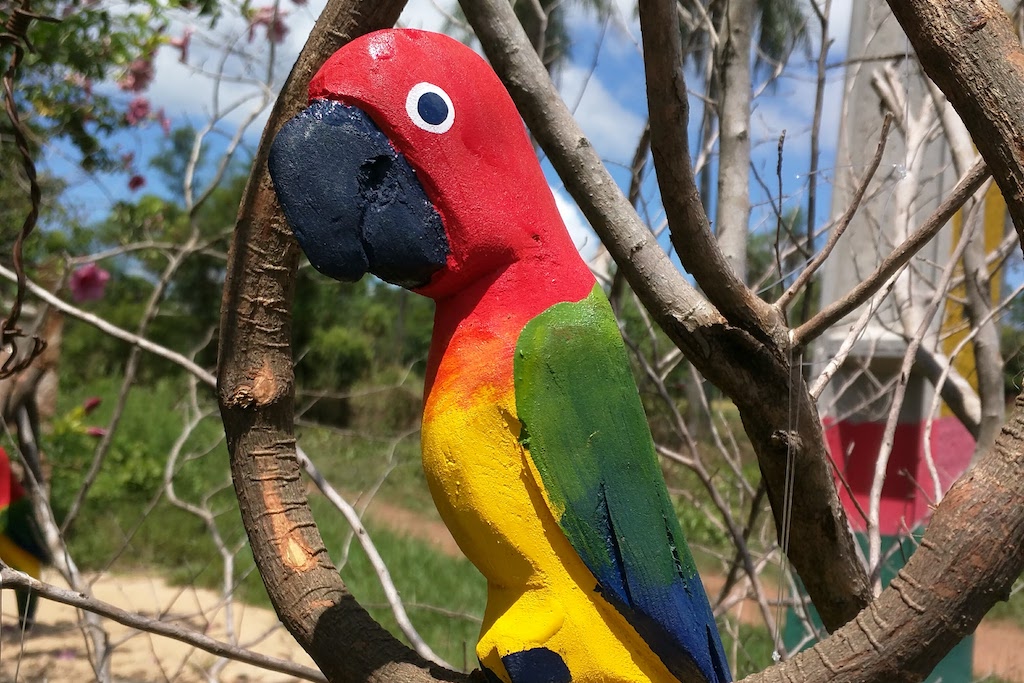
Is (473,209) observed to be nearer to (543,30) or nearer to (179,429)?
(543,30)

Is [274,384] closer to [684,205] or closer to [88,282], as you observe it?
[684,205]

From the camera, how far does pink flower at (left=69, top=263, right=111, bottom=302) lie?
3387 millimetres

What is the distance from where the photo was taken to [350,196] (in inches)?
35.1

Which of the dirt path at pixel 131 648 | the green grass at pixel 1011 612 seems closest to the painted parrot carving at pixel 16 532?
the dirt path at pixel 131 648

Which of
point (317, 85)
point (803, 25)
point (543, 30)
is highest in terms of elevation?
point (543, 30)

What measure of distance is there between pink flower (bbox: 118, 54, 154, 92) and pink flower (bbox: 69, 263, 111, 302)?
78 centimetres

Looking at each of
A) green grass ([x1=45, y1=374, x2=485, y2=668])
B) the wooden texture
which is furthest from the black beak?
green grass ([x1=45, y1=374, x2=485, y2=668])

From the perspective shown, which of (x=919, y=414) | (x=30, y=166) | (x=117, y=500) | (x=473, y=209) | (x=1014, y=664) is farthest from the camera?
(x=117, y=500)

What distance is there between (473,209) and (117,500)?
599cm

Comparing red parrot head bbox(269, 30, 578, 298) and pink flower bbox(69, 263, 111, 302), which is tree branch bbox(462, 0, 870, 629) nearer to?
red parrot head bbox(269, 30, 578, 298)

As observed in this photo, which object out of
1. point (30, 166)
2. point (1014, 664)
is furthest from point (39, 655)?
point (1014, 664)

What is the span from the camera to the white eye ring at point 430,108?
2.91ft

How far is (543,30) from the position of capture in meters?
2.09

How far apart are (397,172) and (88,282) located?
3005mm
